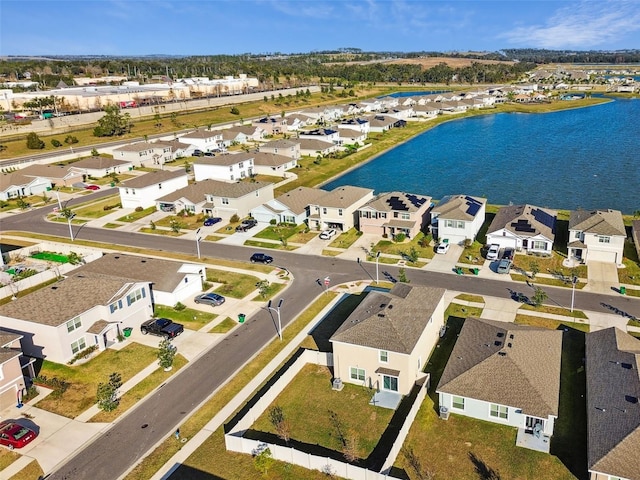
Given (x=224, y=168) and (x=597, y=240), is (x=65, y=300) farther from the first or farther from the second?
(x=224, y=168)

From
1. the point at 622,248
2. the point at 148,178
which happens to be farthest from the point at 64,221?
the point at 622,248

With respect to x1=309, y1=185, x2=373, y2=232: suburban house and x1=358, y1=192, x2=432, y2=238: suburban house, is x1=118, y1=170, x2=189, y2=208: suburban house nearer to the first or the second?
x1=309, y1=185, x2=373, y2=232: suburban house

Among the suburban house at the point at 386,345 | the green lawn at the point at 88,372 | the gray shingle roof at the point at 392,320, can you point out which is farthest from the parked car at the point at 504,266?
the green lawn at the point at 88,372

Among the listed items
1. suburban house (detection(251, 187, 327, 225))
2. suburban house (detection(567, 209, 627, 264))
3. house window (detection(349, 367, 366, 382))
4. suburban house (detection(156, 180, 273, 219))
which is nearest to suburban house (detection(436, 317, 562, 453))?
house window (detection(349, 367, 366, 382))

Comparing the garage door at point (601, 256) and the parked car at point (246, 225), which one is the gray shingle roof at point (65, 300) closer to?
the parked car at point (246, 225)

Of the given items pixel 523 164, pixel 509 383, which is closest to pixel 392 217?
pixel 509 383

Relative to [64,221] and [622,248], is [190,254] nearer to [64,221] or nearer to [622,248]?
[64,221]
